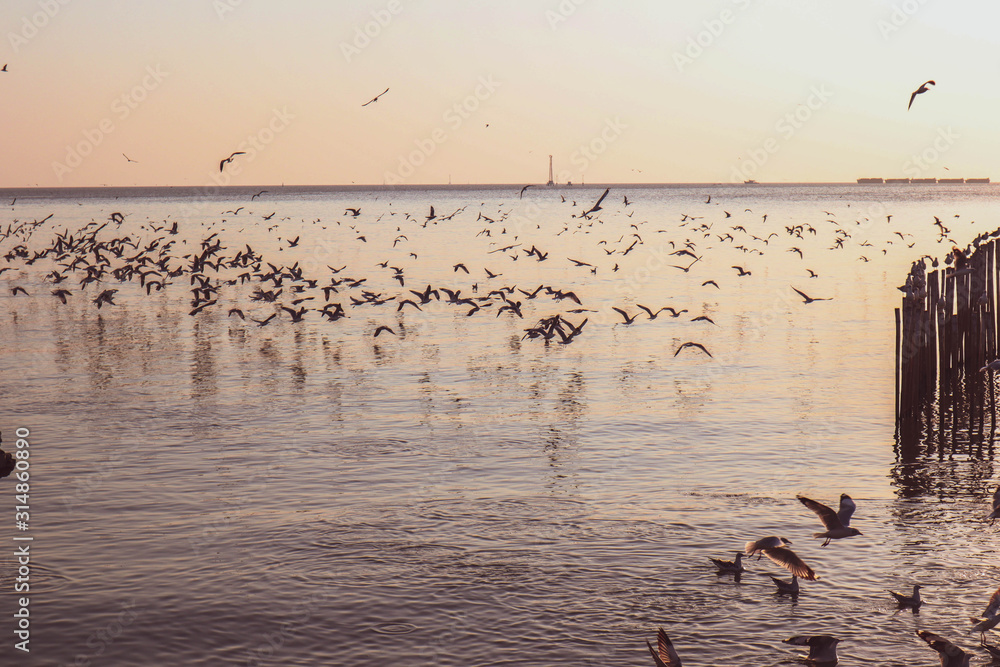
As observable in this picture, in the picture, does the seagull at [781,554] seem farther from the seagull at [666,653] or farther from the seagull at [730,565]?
the seagull at [666,653]

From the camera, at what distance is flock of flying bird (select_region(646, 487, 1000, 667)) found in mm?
10023

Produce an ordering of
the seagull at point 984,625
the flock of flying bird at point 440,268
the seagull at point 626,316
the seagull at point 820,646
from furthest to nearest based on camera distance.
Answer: the flock of flying bird at point 440,268
the seagull at point 626,316
the seagull at point 984,625
the seagull at point 820,646

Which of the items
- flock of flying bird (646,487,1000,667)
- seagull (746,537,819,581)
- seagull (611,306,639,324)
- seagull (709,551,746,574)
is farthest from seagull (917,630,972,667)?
seagull (611,306,639,324)

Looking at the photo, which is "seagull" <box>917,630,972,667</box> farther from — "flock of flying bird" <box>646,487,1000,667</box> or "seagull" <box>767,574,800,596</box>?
"seagull" <box>767,574,800,596</box>

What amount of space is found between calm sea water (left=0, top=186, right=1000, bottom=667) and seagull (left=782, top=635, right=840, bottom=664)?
40 cm

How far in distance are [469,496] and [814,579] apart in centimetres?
768

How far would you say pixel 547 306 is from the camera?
51094 mm

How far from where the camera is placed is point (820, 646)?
37.4ft

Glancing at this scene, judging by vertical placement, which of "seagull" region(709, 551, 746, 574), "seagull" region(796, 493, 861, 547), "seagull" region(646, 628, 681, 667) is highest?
"seagull" region(796, 493, 861, 547)

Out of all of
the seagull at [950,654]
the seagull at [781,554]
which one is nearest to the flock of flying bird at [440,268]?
the seagull at [781,554]

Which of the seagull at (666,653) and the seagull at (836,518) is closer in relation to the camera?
the seagull at (666,653)

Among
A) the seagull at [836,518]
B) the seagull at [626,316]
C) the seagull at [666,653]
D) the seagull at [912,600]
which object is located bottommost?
the seagull at [912,600]

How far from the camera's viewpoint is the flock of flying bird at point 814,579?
10.0m

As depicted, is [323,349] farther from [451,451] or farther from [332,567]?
[332,567]
